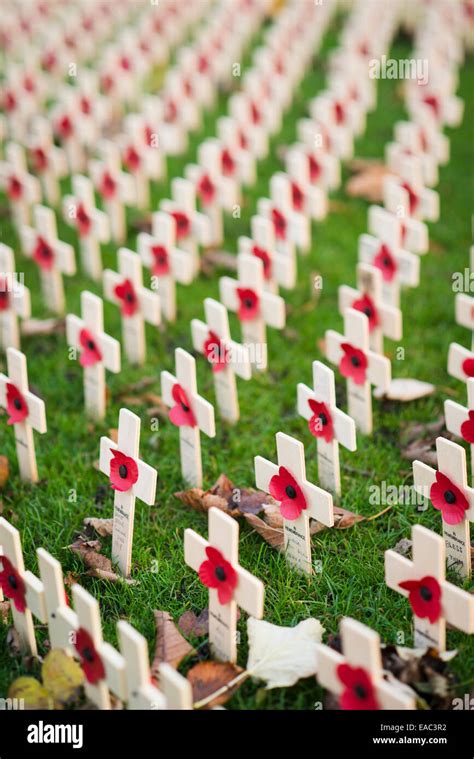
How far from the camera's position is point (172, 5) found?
10.7 m

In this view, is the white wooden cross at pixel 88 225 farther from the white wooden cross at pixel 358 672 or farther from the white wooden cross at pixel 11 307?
the white wooden cross at pixel 358 672

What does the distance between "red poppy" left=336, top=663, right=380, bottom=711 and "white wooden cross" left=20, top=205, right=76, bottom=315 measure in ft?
11.6

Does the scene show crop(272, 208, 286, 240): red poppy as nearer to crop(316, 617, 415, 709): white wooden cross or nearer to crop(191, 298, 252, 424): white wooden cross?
crop(191, 298, 252, 424): white wooden cross

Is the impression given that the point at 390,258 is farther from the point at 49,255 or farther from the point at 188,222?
the point at 49,255

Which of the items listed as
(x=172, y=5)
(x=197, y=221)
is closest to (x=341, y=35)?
(x=172, y=5)

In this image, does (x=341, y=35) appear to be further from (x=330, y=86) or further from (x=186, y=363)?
(x=186, y=363)

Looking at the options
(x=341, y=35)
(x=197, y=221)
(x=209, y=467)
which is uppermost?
(x=341, y=35)

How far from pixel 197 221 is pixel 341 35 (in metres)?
5.81

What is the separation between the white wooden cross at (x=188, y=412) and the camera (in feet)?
13.2

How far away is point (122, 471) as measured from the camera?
3.59 meters

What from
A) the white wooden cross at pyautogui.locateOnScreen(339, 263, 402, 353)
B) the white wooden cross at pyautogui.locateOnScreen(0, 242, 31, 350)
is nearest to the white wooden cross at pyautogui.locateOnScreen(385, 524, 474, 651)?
the white wooden cross at pyautogui.locateOnScreen(339, 263, 402, 353)

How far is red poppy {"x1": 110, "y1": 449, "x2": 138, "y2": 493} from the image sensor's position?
355 centimetres

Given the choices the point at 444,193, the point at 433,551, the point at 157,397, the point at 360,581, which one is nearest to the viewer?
the point at 433,551

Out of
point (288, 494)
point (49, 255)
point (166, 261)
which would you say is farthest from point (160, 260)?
point (288, 494)
